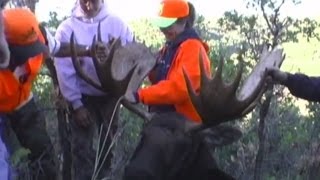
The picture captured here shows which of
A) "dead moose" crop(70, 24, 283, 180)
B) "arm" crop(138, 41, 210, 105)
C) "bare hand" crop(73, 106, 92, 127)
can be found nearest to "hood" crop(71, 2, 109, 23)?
"bare hand" crop(73, 106, 92, 127)

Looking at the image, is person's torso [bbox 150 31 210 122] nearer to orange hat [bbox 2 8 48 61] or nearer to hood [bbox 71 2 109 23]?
hood [bbox 71 2 109 23]

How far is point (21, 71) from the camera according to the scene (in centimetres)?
758

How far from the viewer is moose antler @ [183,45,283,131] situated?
7.07m

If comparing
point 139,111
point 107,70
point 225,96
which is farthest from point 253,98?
point 107,70

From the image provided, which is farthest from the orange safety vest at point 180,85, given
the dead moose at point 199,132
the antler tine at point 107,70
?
the dead moose at point 199,132

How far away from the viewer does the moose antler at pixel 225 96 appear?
278 inches

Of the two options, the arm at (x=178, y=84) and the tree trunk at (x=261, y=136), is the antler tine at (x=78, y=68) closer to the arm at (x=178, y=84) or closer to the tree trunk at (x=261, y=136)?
the arm at (x=178, y=84)

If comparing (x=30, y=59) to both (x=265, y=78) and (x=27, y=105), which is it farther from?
(x=265, y=78)

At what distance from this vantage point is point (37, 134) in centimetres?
820

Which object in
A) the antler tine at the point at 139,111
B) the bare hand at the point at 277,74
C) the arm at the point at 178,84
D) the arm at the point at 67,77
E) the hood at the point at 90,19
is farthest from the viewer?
the hood at the point at 90,19

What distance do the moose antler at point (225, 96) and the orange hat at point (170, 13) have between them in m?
0.96

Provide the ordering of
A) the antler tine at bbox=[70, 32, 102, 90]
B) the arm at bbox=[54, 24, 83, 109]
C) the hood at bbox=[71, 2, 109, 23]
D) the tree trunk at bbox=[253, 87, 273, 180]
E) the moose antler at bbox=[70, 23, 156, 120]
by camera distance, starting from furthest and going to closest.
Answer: the tree trunk at bbox=[253, 87, 273, 180], the hood at bbox=[71, 2, 109, 23], the arm at bbox=[54, 24, 83, 109], the antler tine at bbox=[70, 32, 102, 90], the moose antler at bbox=[70, 23, 156, 120]

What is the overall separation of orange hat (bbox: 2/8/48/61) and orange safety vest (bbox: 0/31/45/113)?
10 cm

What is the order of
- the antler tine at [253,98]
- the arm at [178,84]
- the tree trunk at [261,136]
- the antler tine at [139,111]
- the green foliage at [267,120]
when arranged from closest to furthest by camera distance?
the antler tine at [253,98]
the antler tine at [139,111]
the arm at [178,84]
the tree trunk at [261,136]
the green foliage at [267,120]
